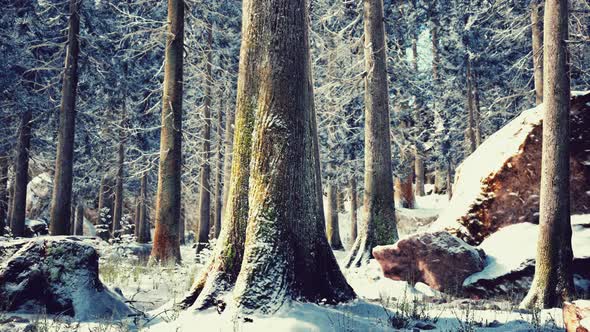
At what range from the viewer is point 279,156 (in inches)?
187

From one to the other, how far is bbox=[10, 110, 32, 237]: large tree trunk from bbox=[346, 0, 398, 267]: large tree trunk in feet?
41.0

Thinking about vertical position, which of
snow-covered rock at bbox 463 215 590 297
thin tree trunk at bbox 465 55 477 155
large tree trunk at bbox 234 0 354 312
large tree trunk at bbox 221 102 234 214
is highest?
thin tree trunk at bbox 465 55 477 155

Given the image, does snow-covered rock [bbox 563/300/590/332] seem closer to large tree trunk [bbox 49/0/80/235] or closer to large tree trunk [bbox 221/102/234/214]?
large tree trunk [bbox 49/0/80/235]

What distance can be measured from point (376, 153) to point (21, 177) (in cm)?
1336

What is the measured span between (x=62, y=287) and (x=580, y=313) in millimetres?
5213

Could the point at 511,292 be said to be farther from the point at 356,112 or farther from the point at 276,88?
the point at 356,112

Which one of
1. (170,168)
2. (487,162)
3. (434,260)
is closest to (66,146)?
(170,168)

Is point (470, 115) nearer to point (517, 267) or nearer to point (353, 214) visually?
point (353, 214)

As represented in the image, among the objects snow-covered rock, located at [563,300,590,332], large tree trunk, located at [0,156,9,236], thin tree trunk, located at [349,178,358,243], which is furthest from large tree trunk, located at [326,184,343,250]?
snow-covered rock, located at [563,300,590,332]

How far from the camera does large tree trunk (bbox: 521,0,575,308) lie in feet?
20.2

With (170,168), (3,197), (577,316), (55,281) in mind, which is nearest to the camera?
(577,316)

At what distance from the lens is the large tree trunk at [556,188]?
615 centimetres

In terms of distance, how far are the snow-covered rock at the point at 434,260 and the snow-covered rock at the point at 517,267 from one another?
0.20 metres

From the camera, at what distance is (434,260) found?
27.1 ft
